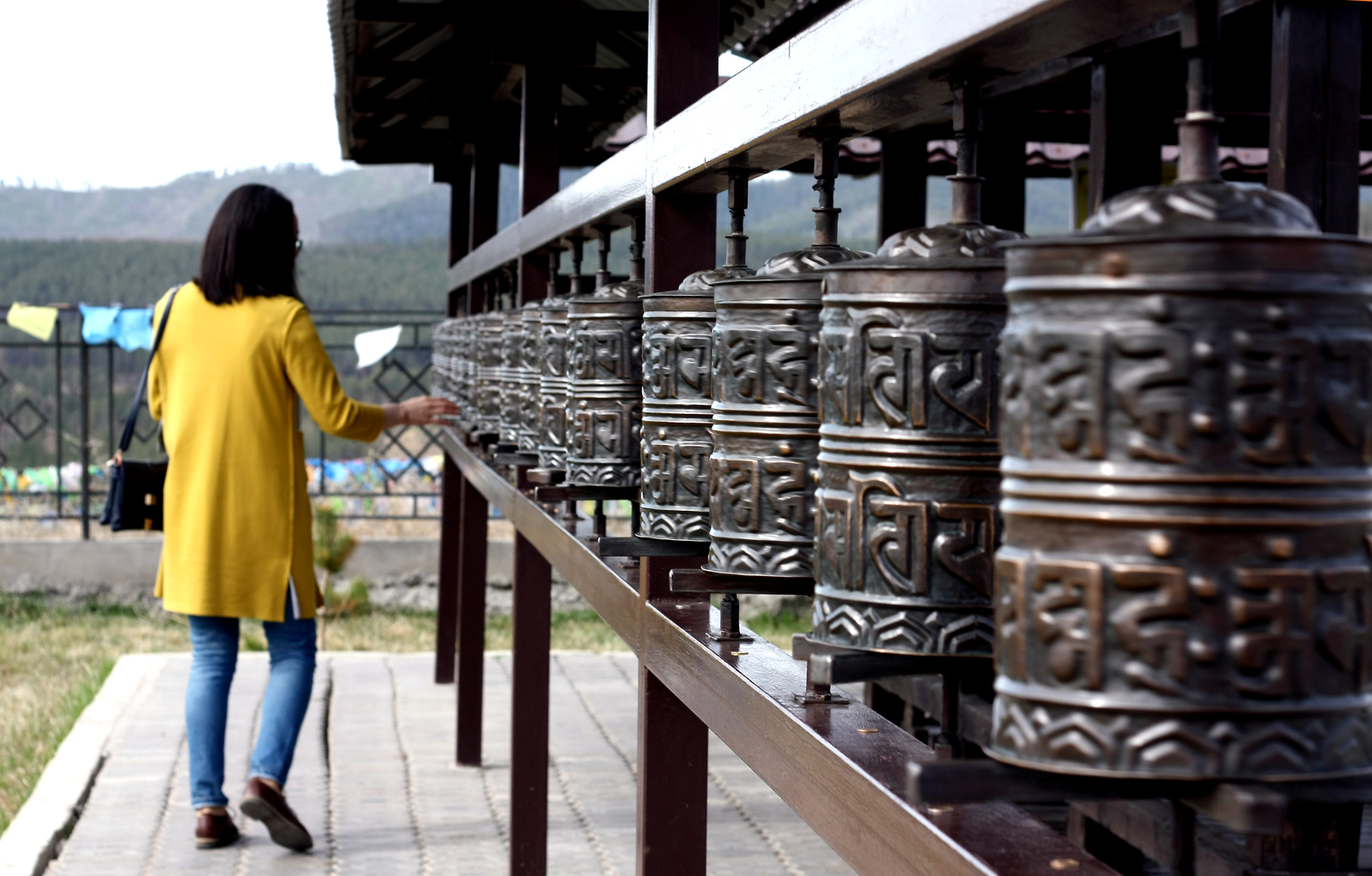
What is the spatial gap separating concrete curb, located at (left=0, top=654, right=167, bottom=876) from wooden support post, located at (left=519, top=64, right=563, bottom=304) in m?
2.06

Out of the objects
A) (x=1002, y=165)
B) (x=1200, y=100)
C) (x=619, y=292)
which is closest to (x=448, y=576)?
(x=1002, y=165)

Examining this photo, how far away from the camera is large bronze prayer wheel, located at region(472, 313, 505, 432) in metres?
4.18

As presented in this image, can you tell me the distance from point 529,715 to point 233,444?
1084 millimetres

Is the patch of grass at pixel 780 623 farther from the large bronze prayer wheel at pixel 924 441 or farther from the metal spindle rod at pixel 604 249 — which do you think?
the large bronze prayer wheel at pixel 924 441

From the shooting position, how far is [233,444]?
442cm

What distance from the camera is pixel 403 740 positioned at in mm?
6273

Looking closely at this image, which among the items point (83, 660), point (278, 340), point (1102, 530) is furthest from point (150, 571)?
point (1102, 530)

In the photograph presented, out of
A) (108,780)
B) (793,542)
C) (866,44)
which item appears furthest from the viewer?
(108,780)

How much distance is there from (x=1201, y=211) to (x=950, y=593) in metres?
0.37

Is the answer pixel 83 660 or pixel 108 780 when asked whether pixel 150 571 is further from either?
pixel 108 780

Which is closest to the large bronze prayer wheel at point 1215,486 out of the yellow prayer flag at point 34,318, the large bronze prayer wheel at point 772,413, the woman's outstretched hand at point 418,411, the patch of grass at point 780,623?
the large bronze prayer wheel at point 772,413

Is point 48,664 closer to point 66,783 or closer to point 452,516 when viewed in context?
point 452,516

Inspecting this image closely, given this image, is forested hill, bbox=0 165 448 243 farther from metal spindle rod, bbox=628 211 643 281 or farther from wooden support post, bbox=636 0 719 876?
wooden support post, bbox=636 0 719 876

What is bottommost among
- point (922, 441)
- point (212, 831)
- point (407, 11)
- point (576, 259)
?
point (212, 831)
